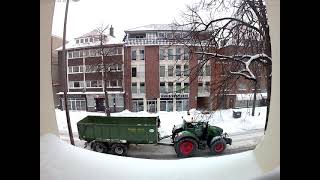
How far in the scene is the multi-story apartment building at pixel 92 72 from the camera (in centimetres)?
748

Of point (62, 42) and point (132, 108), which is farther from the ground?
point (62, 42)

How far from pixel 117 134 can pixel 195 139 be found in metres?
1.78

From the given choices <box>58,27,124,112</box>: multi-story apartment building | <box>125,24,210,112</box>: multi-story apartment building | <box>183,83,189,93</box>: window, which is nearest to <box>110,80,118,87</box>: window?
<box>58,27,124,112</box>: multi-story apartment building

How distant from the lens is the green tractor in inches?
233

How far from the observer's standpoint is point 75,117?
24.2 ft

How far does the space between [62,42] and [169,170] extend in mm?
5195

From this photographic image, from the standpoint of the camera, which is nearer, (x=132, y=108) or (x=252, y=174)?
(x=252, y=174)

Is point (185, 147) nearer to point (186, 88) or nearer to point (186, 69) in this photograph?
point (186, 88)

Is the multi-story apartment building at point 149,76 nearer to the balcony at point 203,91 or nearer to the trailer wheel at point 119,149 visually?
the balcony at point 203,91

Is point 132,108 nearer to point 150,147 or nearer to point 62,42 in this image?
point 150,147

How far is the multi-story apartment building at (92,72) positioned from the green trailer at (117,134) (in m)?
0.94

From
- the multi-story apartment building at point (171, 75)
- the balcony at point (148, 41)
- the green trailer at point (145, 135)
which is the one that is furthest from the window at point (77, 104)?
the balcony at point (148, 41)
